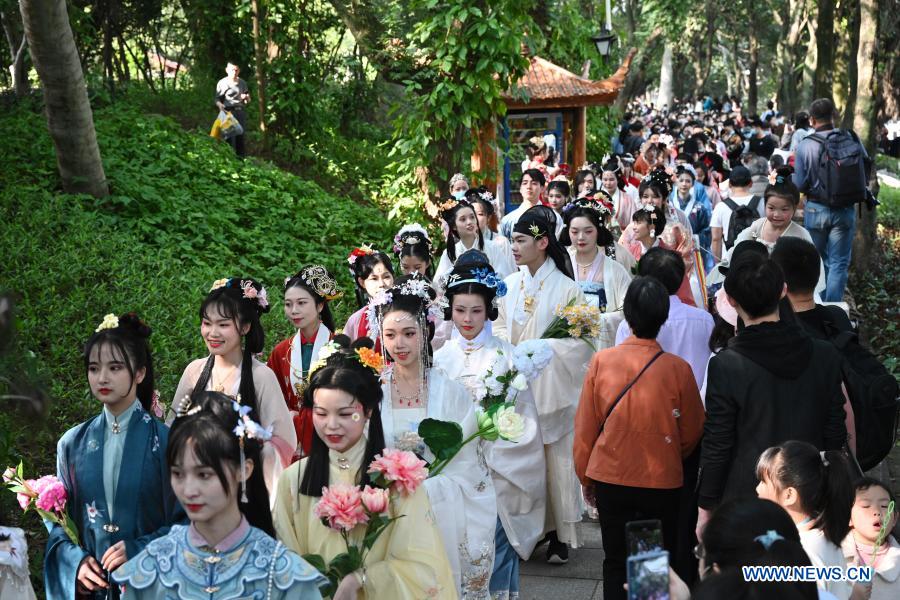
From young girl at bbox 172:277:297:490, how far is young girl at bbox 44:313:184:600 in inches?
35.9

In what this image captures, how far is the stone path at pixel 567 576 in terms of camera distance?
6031 millimetres

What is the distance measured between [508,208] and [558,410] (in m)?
10.4

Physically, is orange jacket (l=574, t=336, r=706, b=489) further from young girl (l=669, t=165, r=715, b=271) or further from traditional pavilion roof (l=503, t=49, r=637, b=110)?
traditional pavilion roof (l=503, t=49, r=637, b=110)

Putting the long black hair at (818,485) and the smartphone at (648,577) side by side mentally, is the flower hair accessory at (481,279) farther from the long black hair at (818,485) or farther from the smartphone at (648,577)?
the smartphone at (648,577)

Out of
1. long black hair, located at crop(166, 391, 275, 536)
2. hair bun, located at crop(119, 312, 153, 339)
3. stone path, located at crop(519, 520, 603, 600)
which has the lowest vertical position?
stone path, located at crop(519, 520, 603, 600)

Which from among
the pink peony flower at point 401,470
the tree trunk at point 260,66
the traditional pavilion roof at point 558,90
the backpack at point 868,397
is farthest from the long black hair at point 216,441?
the tree trunk at point 260,66

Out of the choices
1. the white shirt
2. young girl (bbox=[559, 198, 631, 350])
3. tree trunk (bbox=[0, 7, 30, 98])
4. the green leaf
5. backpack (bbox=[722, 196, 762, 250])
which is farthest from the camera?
tree trunk (bbox=[0, 7, 30, 98])

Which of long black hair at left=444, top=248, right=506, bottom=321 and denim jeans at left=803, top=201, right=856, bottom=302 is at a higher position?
long black hair at left=444, top=248, right=506, bottom=321

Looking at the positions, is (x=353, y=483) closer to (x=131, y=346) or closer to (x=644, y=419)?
(x=131, y=346)

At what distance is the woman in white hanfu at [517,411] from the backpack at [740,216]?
5.45 m

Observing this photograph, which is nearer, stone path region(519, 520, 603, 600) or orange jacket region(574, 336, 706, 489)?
orange jacket region(574, 336, 706, 489)

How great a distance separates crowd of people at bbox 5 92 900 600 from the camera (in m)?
3.35

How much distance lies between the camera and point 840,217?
33.8ft

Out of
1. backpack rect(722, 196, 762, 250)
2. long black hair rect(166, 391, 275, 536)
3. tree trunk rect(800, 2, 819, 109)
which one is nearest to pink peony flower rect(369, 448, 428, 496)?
long black hair rect(166, 391, 275, 536)
